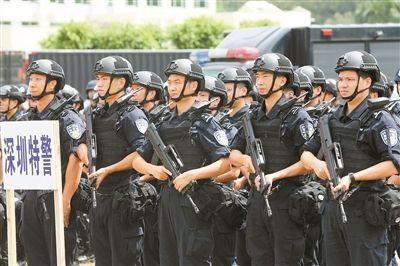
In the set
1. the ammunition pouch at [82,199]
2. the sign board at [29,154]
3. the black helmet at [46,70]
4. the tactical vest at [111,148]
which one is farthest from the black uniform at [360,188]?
the black helmet at [46,70]

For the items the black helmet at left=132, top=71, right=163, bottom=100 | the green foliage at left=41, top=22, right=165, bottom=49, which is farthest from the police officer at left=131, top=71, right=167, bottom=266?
the green foliage at left=41, top=22, right=165, bottom=49

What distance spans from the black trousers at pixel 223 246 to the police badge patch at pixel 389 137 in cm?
227

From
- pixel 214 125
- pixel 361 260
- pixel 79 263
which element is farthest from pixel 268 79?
pixel 79 263

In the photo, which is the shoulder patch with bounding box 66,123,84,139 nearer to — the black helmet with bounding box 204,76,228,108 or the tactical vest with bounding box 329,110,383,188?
the black helmet with bounding box 204,76,228,108

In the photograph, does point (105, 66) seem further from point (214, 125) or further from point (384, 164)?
point (384, 164)

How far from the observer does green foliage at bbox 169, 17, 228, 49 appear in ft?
171

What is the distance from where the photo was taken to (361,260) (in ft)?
27.1

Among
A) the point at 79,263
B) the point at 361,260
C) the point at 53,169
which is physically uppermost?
the point at 53,169

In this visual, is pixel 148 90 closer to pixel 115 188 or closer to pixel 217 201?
pixel 115 188

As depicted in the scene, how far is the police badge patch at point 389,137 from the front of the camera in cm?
821

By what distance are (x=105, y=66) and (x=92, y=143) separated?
71 centimetres

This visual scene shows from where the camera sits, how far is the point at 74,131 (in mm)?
9898

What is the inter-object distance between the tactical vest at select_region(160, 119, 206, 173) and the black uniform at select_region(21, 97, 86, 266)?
3.37 feet

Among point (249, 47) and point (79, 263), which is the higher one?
point (249, 47)
